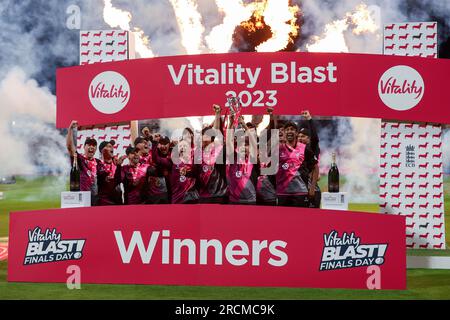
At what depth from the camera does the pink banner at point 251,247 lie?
307 inches

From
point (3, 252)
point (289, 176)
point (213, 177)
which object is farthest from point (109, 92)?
point (3, 252)

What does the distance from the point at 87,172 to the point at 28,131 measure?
20.1 m

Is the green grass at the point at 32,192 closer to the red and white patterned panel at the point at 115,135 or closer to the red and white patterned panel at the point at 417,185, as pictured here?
the red and white patterned panel at the point at 115,135

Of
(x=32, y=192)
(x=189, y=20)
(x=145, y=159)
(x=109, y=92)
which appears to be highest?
(x=189, y=20)

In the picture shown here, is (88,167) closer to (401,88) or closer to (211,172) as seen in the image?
(211,172)

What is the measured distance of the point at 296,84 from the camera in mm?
10266

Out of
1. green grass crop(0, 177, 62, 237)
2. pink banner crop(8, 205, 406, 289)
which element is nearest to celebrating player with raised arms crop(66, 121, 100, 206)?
pink banner crop(8, 205, 406, 289)

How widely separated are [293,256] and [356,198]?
70.5 feet

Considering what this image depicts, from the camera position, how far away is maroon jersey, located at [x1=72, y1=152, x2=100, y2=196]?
920cm

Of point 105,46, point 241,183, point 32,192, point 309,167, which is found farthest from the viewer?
point 32,192

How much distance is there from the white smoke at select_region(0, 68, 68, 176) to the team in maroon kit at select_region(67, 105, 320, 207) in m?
19.1

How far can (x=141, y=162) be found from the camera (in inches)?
357

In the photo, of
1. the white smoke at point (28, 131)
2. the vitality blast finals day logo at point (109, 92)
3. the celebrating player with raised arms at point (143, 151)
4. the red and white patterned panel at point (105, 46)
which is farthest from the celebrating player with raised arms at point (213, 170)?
the white smoke at point (28, 131)
